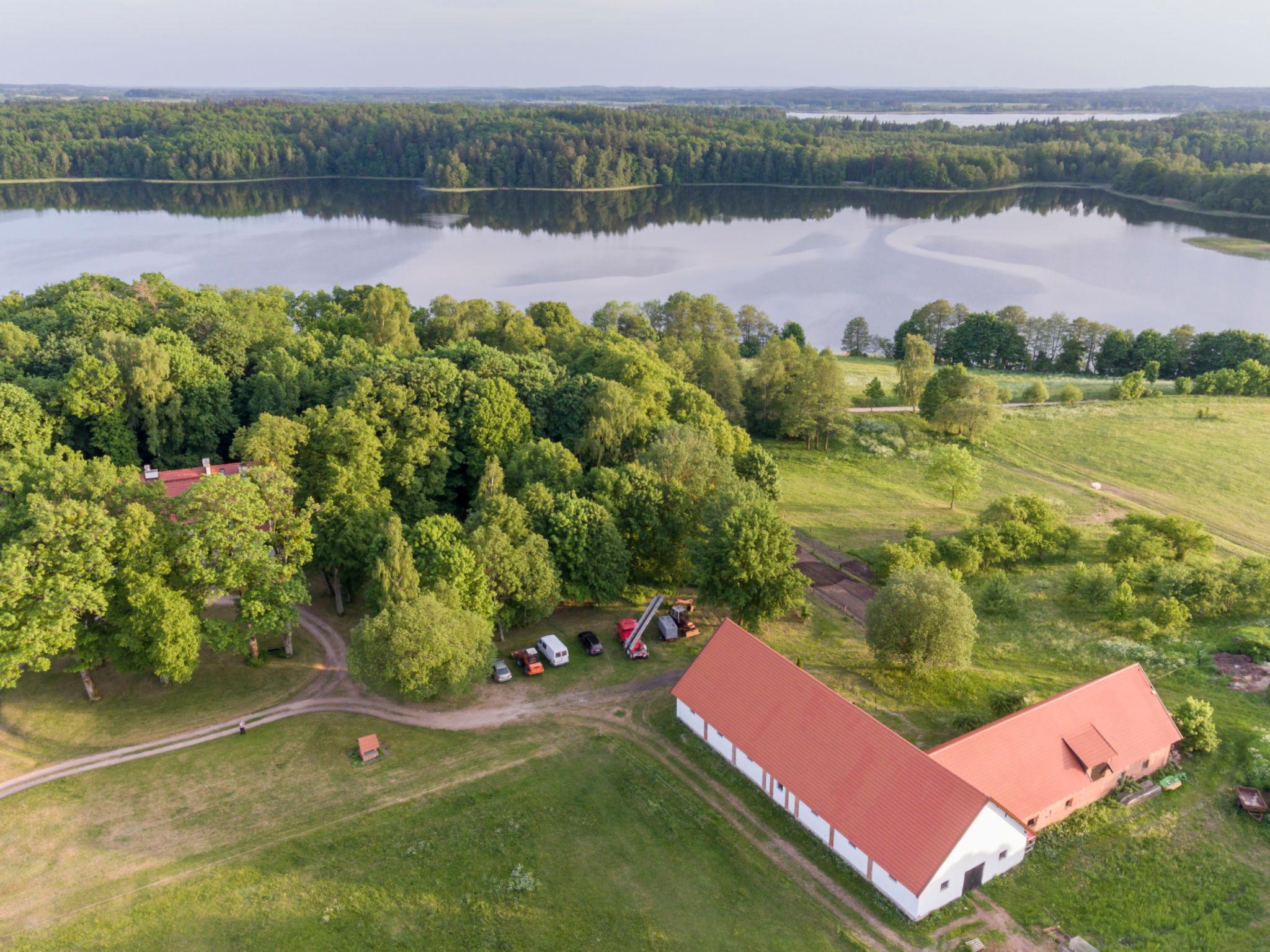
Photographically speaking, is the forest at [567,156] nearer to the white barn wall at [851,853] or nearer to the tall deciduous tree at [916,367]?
the tall deciduous tree at [916,367]

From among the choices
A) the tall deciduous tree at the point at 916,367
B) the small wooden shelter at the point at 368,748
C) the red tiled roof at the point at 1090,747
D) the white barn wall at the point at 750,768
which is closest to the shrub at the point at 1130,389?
the tall deciduous tree at the point at 916,367

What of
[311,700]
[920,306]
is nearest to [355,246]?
[920,306]

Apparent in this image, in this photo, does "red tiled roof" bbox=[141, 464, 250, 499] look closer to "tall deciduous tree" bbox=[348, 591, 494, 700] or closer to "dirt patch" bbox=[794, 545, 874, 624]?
"tall deciduous tree" bbox=[348, 591, 494, 700]

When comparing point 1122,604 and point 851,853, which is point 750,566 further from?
point 1122,604

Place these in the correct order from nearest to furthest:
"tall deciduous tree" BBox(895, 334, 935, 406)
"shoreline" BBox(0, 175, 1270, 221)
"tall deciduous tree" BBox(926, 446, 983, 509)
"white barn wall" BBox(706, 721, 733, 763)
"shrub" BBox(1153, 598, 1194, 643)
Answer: "white barn wall" BBox(706, 721, 733, 763)
"shrub" BBox(1153, 598, 1194, 643)
"tall deciduous tree" BBox(926, 446, 983, 509)
"tall deciduous tree" BBox(895, 334, 935, 406)
"shoreline" BBox(0, 175, 1270, 221)

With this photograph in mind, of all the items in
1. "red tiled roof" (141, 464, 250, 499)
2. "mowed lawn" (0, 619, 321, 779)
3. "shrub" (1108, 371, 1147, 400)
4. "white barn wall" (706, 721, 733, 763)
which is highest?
"red tiled roof" (141, 464, 250, 499)

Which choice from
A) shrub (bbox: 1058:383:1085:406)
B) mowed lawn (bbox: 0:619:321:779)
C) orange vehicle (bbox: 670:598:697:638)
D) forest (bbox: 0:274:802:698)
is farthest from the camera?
shrub (bbox: 1058:383:1085:406)

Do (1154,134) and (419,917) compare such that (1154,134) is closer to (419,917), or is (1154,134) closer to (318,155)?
(318,155)

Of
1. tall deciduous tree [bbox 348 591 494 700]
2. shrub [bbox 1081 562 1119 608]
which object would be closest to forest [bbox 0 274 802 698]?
tall deciduous tree [bbox 348 591 494 700]
